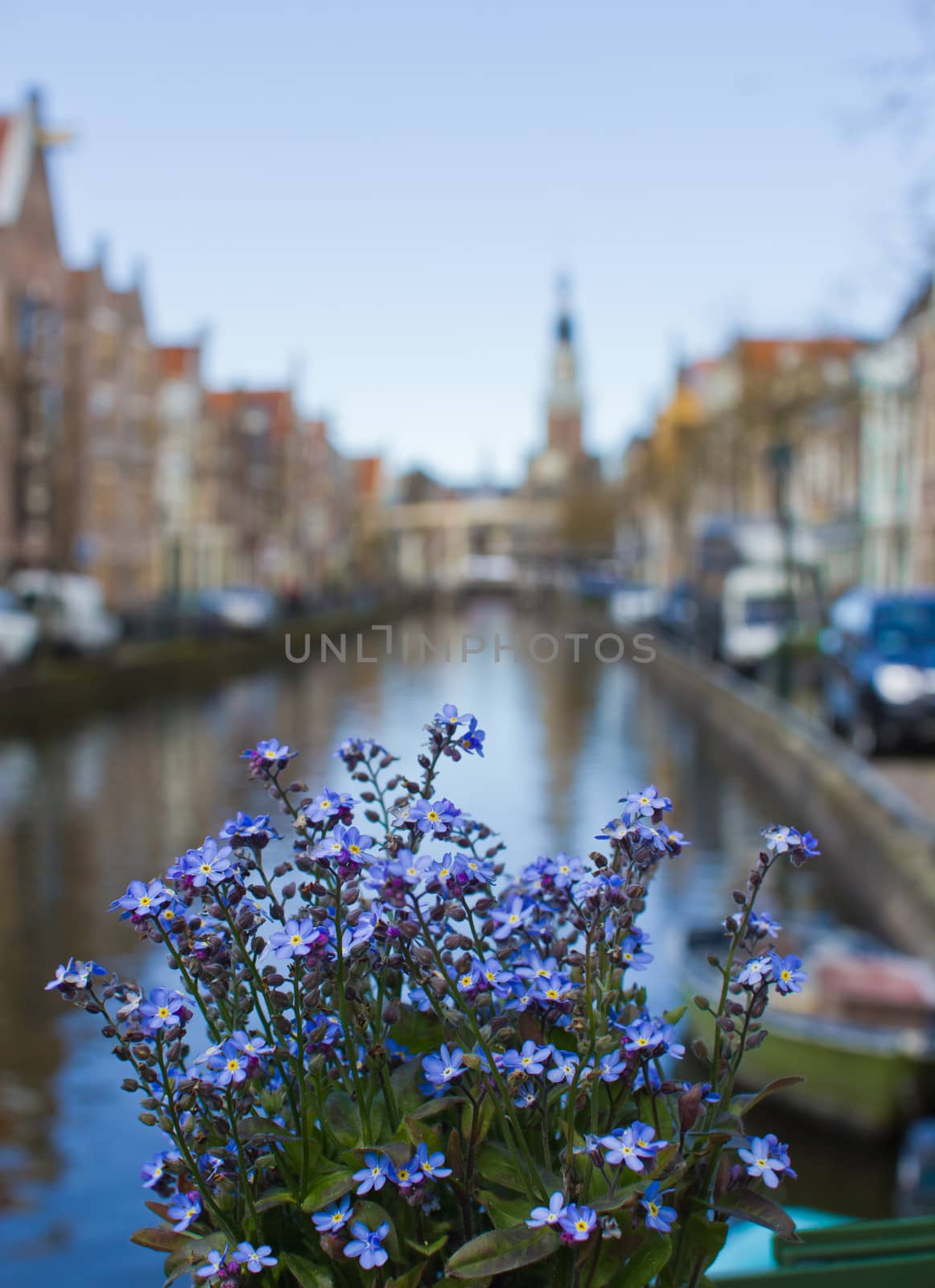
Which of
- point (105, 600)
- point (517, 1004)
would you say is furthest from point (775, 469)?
point (105, 600)

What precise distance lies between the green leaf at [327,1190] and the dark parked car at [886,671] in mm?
18609

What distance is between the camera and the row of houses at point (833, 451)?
1528 inches

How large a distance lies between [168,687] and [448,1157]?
35.1 meters

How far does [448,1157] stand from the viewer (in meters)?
2.02

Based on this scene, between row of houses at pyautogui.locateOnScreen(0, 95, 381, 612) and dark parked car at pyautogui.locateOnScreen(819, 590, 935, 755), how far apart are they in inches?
862

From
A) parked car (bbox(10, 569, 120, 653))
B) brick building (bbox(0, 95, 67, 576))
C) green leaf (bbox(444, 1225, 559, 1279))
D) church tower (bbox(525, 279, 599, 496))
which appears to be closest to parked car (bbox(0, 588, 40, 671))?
parked car (bbox(10, 569, 120, 653))

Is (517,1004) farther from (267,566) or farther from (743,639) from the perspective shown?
(267,566)

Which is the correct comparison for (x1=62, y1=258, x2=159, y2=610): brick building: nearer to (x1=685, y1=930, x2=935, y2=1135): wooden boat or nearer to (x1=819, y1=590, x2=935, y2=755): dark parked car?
(x1=819, y1=590, x2=935, y2=755): dark parked car

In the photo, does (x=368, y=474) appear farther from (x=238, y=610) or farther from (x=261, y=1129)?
(x=261, y=1129)

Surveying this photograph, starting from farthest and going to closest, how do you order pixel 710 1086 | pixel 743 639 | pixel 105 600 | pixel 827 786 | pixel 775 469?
pixel 105 600, pixel 743 639, pixel 775 469, pixel 827 786, pixel 710 1086

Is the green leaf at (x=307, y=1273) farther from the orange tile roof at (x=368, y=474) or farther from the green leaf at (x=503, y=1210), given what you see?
the orange tile roof at (x=368, y=474)

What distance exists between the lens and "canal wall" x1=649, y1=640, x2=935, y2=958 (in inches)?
489

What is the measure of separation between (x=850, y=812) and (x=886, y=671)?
15.8 ft

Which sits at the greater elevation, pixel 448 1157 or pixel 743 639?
pixel 448 1157
